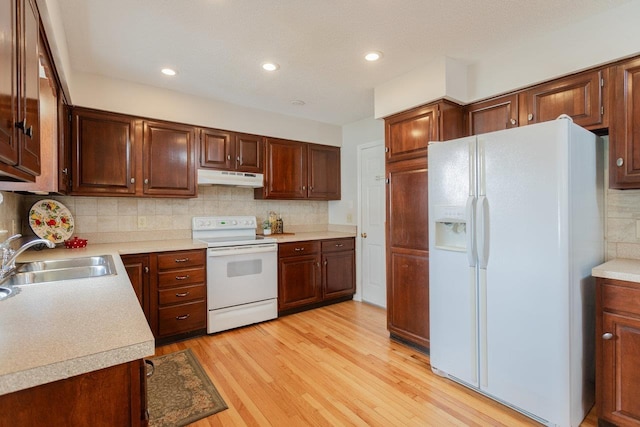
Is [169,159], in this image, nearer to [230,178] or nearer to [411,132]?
[230,178]

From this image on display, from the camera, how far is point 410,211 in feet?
9.02

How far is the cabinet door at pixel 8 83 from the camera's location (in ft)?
2.81

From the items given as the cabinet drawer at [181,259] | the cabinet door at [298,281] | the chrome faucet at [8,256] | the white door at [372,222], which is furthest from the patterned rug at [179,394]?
the white door at [372,222]

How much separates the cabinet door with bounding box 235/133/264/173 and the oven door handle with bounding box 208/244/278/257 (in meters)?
0.90

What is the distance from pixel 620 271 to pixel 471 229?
0.75m

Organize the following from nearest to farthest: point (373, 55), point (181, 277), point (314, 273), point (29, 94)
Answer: point (29, 94) < point (373, 55) < point (181, 277) < point (314, 273)

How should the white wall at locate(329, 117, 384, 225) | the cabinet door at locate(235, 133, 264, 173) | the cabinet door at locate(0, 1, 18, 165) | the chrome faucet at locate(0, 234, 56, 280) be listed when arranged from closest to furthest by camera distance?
the cabinet door at locate(0, 1, 18, 165)
the chrome faucet at locate(0, 234, 56, 280)
the cabinet door at locate(235, 133, 264, 173)
the white wall at locate(329, 117, 384, 225)

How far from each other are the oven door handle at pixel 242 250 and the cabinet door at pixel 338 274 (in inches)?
30.2

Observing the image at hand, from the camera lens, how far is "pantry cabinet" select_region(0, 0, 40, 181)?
88cm

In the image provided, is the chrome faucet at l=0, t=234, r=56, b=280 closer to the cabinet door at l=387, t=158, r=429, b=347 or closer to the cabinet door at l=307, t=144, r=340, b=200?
the cabinet door at l=387, t=158, r=429, b=347

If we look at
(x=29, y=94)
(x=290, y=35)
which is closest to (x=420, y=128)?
(x=290, y=35)

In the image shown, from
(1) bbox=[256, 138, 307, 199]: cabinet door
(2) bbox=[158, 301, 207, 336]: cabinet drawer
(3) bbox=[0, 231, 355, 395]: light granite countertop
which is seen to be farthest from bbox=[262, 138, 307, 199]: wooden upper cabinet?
(3) bbox=[0, 231, 355, 395]: light granite countertop

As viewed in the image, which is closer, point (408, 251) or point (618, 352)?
point (618, 352)

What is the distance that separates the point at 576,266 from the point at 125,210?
3652mm
